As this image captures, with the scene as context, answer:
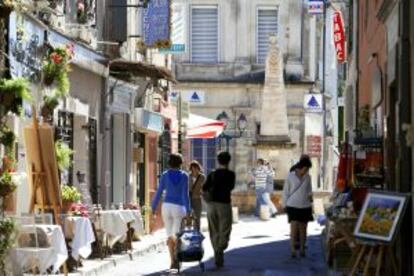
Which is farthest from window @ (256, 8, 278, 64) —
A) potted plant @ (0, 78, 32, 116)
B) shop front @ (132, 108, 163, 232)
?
potted plant @ (0, 78, 32, 116)

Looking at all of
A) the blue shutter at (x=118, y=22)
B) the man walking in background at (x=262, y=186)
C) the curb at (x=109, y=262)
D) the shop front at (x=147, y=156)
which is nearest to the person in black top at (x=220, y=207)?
the curb at (x=109, y=262)

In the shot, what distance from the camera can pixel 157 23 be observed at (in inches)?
1015

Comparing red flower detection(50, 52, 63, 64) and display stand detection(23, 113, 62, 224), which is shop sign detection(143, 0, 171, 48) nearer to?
red flower detection(50, 52, 63, 64)

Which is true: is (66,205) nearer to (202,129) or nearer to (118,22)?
(118,22)

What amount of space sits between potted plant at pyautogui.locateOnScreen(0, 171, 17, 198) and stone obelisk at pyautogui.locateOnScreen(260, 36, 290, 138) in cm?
2783

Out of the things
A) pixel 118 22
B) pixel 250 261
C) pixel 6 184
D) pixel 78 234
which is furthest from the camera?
pixel 118 22

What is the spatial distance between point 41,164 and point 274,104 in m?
26.5

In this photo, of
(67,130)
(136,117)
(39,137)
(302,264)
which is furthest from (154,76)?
(39,137)

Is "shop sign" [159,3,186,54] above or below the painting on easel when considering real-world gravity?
above

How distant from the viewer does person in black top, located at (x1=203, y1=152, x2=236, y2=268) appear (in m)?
18.2

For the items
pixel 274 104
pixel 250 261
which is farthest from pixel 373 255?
pixel 274 104

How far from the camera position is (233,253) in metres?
22.1

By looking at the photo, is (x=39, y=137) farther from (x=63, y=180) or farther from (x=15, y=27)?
(x=63, y=180)

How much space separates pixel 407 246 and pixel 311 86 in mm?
33846
